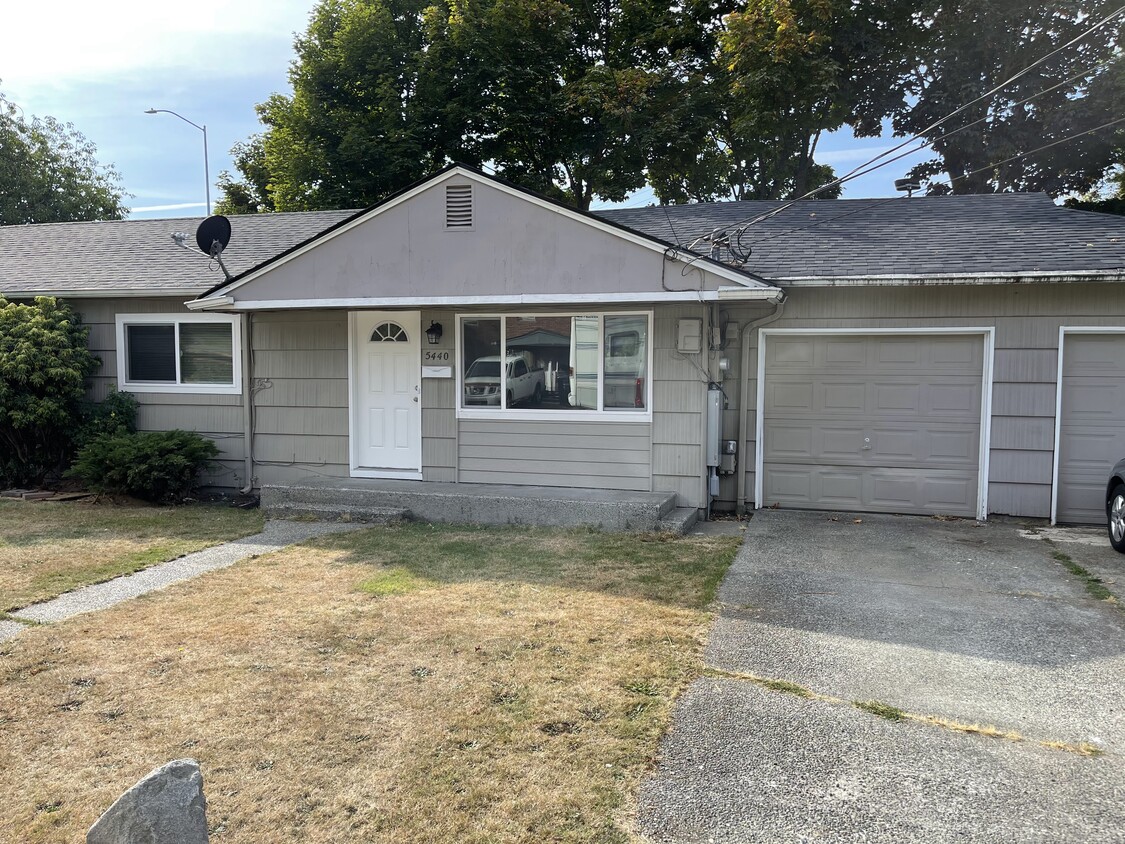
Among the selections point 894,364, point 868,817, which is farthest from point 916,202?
point 868,817

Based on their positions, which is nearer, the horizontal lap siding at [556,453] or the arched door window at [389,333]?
the horizontal lap siding at [556,453]

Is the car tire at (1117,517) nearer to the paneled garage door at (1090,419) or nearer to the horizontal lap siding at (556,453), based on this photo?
the paneled garage door at (1090,419)

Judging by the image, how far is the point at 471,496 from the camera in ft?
27.8

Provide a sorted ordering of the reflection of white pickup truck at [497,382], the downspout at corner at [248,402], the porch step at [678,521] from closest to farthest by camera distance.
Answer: the porch step at [678,521]
the reflection of white pickup truck at [497,382]
the downspout at corner at [248,402]

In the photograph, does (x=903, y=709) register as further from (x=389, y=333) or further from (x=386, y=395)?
(x=389, y=333)

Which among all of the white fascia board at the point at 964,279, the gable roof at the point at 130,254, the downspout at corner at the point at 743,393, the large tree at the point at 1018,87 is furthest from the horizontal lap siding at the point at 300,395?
the large tree at the point at 1018,87

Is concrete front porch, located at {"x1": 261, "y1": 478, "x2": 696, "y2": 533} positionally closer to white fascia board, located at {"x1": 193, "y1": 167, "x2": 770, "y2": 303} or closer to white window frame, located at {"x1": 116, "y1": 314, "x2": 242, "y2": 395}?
white window frame, located at {"x1": 116, "y1": 314, "x2": 242, "y2": 395}

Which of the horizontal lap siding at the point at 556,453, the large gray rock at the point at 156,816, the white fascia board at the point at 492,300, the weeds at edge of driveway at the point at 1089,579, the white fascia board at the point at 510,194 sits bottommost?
the weeds at edge of driveway at the point at 1089,579

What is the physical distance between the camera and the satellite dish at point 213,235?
31.5 ft

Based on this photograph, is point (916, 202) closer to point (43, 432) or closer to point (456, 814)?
point (456, 814)

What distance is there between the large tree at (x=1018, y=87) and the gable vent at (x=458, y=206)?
12767mm

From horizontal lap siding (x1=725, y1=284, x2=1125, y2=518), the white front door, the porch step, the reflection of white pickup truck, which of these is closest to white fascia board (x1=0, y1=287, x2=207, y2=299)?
the white front door

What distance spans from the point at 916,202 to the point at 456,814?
35.0ft

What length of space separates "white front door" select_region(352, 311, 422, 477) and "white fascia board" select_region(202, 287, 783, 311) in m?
0.90
